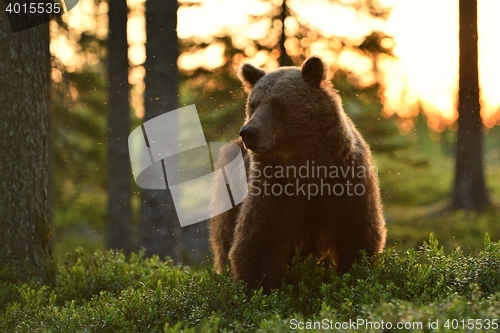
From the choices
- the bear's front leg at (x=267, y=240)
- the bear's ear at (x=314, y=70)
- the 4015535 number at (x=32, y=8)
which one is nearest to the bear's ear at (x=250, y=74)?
the bear's ear at (x=314, y=70)

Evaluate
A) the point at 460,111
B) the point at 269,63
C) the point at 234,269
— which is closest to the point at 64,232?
the point at 269,63

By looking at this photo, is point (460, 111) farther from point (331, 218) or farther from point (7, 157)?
point (7, 157)

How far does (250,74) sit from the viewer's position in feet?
20.2

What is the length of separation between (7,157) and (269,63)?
655 centimetres

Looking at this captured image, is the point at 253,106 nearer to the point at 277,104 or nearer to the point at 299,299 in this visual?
the point at 277,104

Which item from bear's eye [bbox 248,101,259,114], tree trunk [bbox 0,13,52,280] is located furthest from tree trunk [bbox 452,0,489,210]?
tree trunk [bbox 0,13,52,280]

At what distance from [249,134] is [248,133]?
0.5 inches

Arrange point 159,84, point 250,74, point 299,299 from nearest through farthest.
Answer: point 299,299 < point 250,74 < point 159,84

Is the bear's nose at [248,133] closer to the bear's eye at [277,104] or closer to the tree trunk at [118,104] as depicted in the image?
the bear's eye at [277,104]

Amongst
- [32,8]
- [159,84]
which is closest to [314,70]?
[32,8]

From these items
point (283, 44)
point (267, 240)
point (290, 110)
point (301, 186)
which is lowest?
point (267, 240)

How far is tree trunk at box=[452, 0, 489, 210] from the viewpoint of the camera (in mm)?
13820

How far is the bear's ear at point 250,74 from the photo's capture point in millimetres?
6105

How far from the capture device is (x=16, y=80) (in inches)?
281
